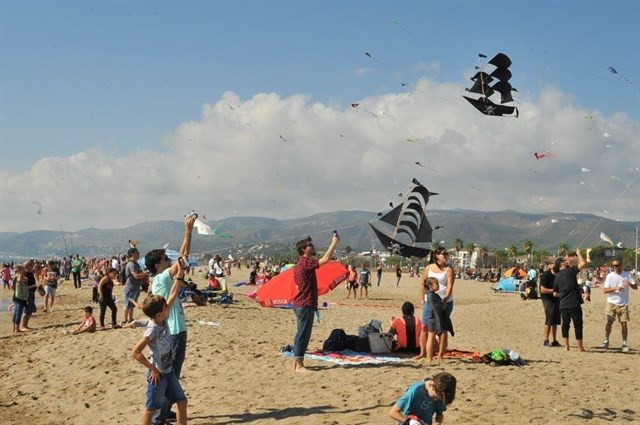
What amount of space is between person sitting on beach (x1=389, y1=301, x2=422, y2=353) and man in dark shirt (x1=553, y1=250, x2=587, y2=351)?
2.74 m

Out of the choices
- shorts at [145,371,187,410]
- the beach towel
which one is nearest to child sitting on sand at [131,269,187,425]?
shorts at [145,371,187,410]

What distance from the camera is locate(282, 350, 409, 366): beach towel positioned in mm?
9683

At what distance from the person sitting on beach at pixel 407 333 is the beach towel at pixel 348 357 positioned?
638 millimetres

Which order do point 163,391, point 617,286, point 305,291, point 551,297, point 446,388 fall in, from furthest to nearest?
1. point 617,286
2. point 551,297
3. point 305,291
4. point 163,391
5. point 446,388

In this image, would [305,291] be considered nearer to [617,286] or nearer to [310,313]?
[310,313]

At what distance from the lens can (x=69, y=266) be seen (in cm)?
4272

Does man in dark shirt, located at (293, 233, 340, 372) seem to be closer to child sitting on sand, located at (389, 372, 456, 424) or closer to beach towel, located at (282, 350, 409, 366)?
beach towel, located at (282, 350, 409, 366)

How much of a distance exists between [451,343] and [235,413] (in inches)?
254

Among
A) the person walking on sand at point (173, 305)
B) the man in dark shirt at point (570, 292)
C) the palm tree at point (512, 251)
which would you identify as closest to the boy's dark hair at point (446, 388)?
the person walking on sand at point (173, 305)

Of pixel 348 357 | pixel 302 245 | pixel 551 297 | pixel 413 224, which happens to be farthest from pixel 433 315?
pixel 413 224

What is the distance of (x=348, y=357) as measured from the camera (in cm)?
1009

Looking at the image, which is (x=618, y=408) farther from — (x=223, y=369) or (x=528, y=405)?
(x=223, y=369)

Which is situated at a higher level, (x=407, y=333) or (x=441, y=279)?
(x=441, y=279)

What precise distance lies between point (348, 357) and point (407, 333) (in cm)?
135
